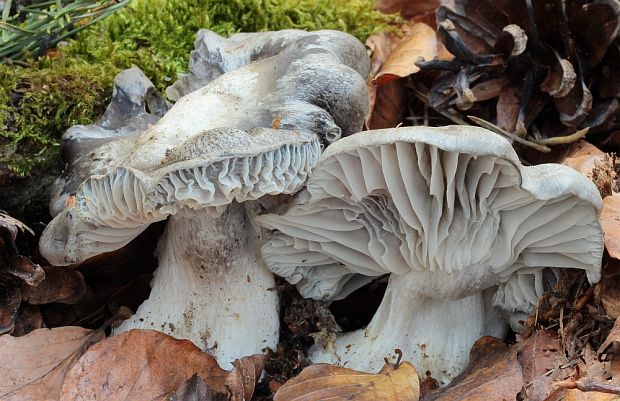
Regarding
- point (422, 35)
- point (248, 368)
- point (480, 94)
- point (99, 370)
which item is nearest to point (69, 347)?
point (99, 370)

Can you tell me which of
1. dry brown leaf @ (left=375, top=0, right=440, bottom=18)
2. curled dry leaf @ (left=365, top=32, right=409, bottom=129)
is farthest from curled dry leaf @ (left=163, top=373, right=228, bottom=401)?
dry brown leaf @ (left=375, top=0, right=440, bottom=18)

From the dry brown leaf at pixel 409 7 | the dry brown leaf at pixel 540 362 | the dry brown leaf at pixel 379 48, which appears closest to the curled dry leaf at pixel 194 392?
the dry brown leaf at pixel 540 362

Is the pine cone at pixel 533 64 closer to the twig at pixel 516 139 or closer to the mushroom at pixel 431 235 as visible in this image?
the twig at pixel 516 139

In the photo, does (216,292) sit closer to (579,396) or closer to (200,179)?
(200,179)

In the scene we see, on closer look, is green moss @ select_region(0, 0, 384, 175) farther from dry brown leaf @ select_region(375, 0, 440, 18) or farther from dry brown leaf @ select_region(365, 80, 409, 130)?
dry brown leaf @ select_region(375, 0, 440, 18)

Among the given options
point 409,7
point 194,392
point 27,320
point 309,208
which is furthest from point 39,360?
point 409,7
